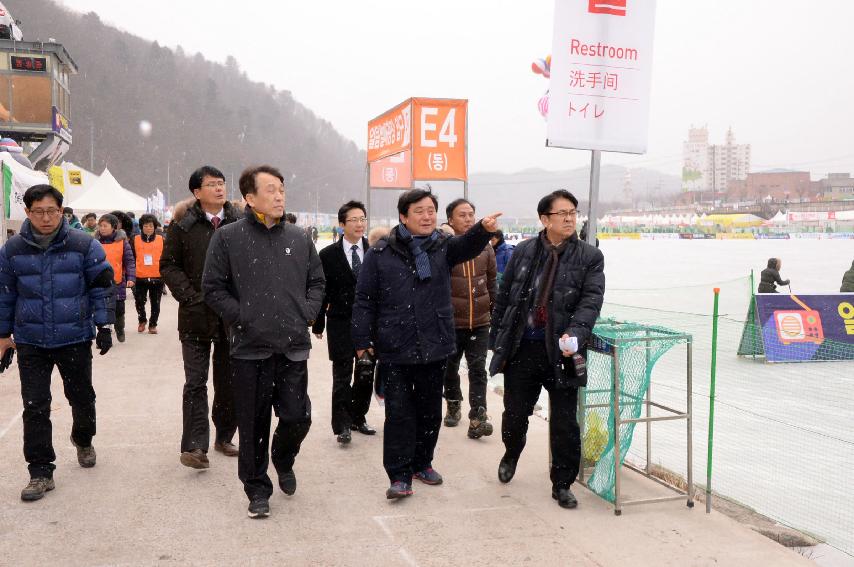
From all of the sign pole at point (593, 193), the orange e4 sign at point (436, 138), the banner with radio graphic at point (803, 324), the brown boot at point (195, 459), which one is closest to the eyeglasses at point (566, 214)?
the sign pole at point (593, 193)

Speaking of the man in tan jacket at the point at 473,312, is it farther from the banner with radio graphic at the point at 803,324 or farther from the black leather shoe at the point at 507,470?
the banner with radio graphic at the point at 803,324

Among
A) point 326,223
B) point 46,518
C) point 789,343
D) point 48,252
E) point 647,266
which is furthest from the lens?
point 326,223

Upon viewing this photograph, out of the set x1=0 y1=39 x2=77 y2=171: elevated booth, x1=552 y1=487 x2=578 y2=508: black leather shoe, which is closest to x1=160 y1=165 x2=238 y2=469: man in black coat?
x1=552 y1=487 x2=578 y2=508: black leather shoe

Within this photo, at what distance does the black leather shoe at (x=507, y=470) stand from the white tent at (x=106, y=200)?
2445 cm

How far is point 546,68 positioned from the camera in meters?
10.2

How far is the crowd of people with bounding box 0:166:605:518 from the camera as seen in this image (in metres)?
3.86

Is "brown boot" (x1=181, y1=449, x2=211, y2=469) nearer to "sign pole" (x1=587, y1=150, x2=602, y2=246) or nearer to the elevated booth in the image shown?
"sign pole" (x1=587, y1=150, x2=602, y2=246)

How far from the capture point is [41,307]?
4164mm

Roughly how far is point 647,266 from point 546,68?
62.3ft

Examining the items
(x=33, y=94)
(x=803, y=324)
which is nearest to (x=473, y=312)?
(x=803, y=324)

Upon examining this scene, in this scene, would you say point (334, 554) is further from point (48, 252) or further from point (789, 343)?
point (789, 343)

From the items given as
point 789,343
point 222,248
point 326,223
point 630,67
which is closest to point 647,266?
point 789,343

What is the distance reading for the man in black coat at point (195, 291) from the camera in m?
4.54

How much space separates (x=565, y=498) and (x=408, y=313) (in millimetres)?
1394
